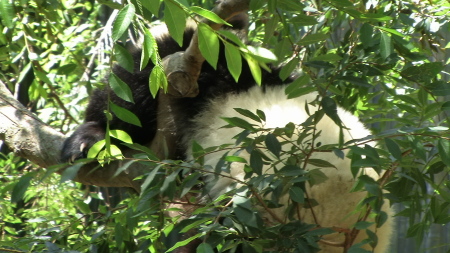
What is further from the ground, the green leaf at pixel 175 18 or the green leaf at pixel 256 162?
the green leaf at pixel 175 18

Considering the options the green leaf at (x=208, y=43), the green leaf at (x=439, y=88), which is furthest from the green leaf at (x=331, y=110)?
the green leaf at (x=208, y=43)

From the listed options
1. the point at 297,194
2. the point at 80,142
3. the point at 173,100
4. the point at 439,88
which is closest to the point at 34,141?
the point at 80,142

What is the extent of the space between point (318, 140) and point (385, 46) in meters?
0.66

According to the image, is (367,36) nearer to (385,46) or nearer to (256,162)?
(385,46)

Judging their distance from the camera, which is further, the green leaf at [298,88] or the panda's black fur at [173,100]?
the panda's black fur at [173,100]

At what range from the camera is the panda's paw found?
8.13ft

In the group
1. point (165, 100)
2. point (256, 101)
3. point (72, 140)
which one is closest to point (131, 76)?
point (165, 100)

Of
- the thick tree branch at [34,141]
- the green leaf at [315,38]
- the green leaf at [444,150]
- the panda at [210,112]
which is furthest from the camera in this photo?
the thick tree branch at [34,141]

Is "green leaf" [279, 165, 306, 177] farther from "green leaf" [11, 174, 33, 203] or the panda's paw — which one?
the panda's paw

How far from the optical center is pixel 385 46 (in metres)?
1.66

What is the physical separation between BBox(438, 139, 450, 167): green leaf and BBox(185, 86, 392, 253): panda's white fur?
383 millimetres

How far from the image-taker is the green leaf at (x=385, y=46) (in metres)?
1.64

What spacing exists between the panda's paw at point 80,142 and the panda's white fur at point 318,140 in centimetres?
44

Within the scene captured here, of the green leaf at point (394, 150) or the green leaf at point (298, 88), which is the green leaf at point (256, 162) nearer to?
the green leaf at point (298, 88)
